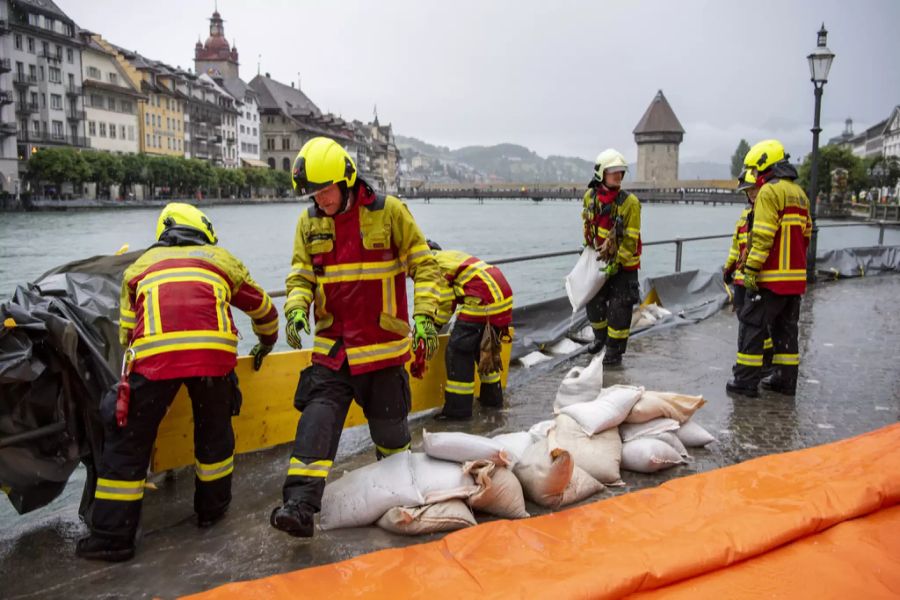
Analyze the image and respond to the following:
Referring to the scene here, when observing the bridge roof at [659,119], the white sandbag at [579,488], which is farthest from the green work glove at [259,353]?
the bridge roof at [659,119]

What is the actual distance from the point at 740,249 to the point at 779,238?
2.50 ft

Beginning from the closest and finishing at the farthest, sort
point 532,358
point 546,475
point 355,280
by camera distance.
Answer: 1. point 355,280
2. point 546,475
3. point 532,358

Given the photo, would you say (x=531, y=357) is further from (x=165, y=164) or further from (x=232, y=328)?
(x=165, y=164)

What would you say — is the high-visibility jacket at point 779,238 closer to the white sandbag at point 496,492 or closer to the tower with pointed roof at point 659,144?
the white sandbag at point 496,492

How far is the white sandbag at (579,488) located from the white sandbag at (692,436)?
77cm

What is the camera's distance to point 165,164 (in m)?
66.8

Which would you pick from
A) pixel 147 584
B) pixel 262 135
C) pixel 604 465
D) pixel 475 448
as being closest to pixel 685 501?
pixel 604 465

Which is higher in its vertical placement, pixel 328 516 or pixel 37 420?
pixel 37 420

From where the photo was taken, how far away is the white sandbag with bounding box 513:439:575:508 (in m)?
3.40

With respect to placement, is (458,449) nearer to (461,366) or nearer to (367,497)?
(367,497)

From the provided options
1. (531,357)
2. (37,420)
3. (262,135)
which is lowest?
(531,357)

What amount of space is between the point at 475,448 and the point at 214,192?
81869mm

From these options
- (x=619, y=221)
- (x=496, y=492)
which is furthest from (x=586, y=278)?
(x=496, y=492)

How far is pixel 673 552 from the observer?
2.76m
